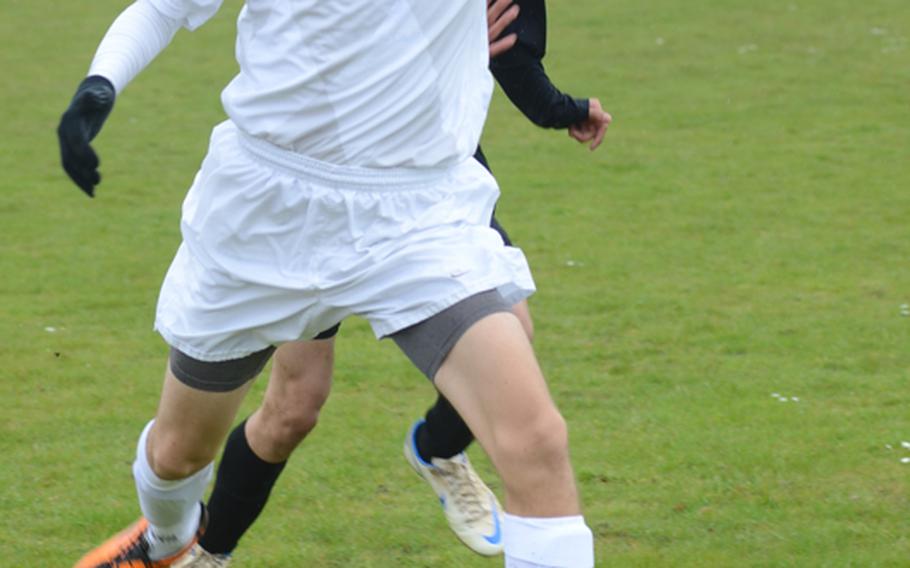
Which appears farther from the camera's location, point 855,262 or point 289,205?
point 855,262

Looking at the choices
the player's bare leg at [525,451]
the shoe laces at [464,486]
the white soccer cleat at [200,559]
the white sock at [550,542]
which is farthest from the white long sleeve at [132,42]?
the shoe laces at [464,486]

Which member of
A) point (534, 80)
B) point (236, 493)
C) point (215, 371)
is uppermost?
point (534, 80)

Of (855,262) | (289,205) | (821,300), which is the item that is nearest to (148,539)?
(289,205)

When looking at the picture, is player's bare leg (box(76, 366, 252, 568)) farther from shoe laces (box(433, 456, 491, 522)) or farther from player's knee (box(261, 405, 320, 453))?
shoe laces (box(433, 456, 491, 522))

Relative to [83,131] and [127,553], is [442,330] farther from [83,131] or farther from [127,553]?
[127,553]

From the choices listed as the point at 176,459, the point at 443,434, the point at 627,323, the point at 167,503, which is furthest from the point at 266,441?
the point at 627,323

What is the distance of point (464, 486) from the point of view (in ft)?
15.5

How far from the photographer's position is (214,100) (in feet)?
40.8

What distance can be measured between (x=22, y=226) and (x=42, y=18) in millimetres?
7530

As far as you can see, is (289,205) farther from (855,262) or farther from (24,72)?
(24,72)

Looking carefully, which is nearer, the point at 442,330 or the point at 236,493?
the point at 442,330

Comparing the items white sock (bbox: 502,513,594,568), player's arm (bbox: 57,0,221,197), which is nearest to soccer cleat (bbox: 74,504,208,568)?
player's arm (bbox: 57,0,221,197)

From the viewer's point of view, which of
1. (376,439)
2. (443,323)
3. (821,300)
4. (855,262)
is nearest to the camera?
(443,323)

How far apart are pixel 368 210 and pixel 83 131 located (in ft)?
2.06
